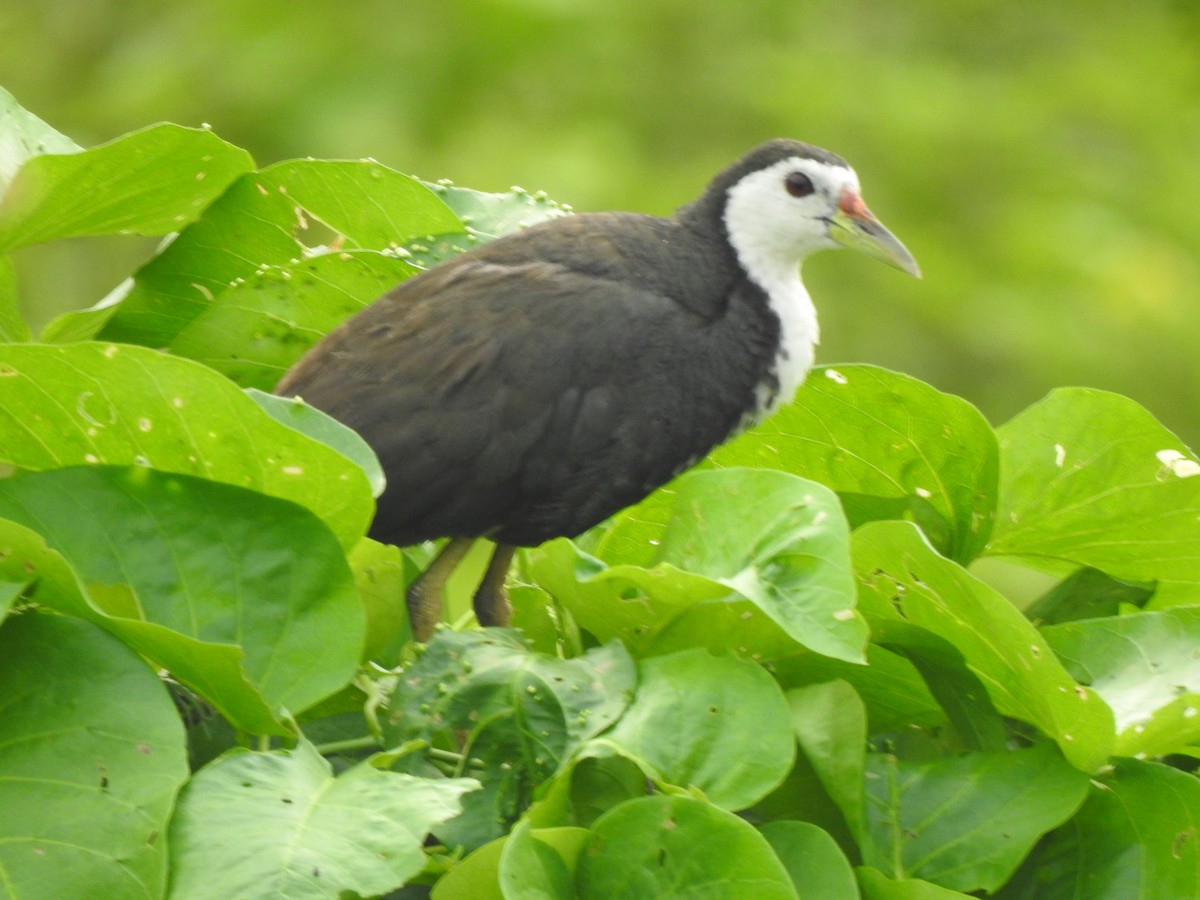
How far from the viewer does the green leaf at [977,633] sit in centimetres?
79

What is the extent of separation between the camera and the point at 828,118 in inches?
159

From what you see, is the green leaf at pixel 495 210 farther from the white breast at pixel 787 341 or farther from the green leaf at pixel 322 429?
the green leaf at pixel 322 429

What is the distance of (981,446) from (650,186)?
2713 mm

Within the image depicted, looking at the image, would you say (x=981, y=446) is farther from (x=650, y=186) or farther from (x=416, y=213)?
(x=650, y=186)

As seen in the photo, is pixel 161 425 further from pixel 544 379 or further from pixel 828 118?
pixel 828 118

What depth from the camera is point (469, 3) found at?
3.58m

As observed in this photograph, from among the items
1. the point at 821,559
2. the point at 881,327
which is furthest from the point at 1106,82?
the point at 821,559

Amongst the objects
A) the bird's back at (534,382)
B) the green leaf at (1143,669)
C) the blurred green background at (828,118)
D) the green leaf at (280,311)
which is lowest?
the blurred green background at (828,118)

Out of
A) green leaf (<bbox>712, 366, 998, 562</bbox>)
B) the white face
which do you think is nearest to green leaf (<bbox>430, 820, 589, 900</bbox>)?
green leaf (<bbox>712, 366, 998, 562</bbox>)

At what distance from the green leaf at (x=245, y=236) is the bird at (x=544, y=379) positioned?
0.18 meters

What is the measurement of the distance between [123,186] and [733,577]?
0.44m

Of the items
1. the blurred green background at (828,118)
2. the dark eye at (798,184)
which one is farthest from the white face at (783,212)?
the blurred green background at (828,118)

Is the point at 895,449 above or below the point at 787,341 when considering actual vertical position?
→ above

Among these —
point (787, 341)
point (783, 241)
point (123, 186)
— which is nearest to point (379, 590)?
point (123, 186)
